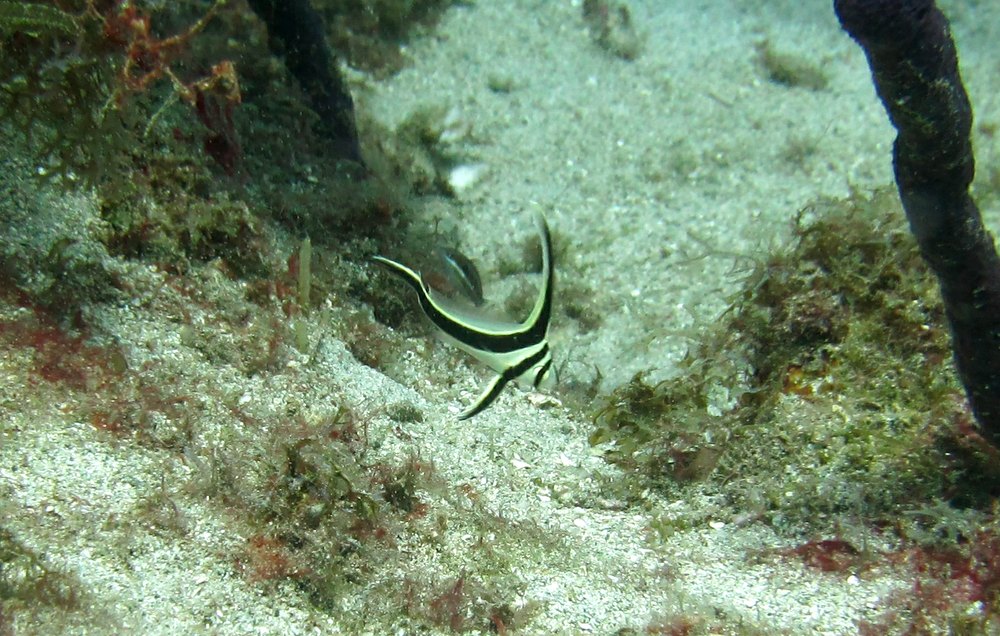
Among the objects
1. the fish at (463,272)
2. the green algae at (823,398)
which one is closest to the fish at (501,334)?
the green algae at (823,398)

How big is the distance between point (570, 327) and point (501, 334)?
3335 mm

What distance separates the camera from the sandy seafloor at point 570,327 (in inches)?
91.9

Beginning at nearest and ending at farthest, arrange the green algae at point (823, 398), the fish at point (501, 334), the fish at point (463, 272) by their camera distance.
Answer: the fish at point (501, 334)
the green algae at point (823, 398)
the fish at point (463, 272)

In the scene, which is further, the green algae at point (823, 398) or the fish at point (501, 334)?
the green algae at point (823, 398)

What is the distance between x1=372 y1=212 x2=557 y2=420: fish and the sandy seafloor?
0.45 meters

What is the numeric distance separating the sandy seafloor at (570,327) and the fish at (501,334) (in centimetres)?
45

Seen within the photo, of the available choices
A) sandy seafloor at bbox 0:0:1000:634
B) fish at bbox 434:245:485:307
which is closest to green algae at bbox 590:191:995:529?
sandy seafloor at bbox 0:0:1000:634

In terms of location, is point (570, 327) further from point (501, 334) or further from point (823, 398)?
point (501, 334)

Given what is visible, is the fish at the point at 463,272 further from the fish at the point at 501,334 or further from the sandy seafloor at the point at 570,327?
the fish at the point at 501,334

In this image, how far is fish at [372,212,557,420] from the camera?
226 centimetres

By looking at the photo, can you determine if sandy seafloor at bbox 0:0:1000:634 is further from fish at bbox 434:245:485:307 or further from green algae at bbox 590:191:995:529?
fish at bbox 434:245:485:307

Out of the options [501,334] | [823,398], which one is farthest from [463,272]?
[823,398]

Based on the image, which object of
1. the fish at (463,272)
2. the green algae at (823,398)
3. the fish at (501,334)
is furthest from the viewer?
the fish at (463,272)

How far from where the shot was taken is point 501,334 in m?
2.25
